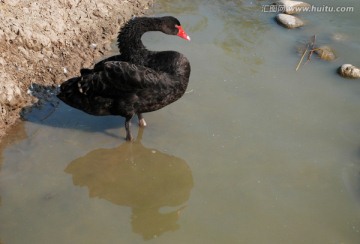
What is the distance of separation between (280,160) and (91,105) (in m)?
2.17

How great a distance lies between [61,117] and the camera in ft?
18.8

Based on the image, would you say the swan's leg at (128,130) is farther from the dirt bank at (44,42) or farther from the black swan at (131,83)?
the dirt bank at (44,42)

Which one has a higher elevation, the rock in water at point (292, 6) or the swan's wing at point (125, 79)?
the swan's wing at point (125, 79)

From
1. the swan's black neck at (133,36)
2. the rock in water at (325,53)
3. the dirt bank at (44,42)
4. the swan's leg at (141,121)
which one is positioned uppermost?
the swan's black neck at (133,36)

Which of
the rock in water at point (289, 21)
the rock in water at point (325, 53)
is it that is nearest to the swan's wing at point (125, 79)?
the rock in water at point (325, 53)

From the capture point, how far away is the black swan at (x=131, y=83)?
197 inches

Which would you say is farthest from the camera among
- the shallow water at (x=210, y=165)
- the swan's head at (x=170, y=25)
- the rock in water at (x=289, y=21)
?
the rock in water at (x=289, y=21)

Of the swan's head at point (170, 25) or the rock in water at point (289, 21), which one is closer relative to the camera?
the swan's head at point (170, 25)

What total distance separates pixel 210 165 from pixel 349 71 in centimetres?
269

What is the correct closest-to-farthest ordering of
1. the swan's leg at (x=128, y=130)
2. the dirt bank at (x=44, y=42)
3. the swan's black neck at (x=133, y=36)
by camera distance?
1. the swan's leg at (x=128, y=130)
2. the swan's black neck at (x=133, y=36)
3. the dirt bank at (x=44, y=42)

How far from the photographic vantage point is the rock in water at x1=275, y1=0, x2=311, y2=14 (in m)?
8.09

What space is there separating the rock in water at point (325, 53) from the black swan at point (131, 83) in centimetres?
Answer: 263

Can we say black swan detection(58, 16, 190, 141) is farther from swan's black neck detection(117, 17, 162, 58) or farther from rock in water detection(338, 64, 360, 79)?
rock in water detection(338, 64, 360, 79)

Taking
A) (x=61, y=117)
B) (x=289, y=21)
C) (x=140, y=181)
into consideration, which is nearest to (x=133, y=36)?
(x=61, y=117)
